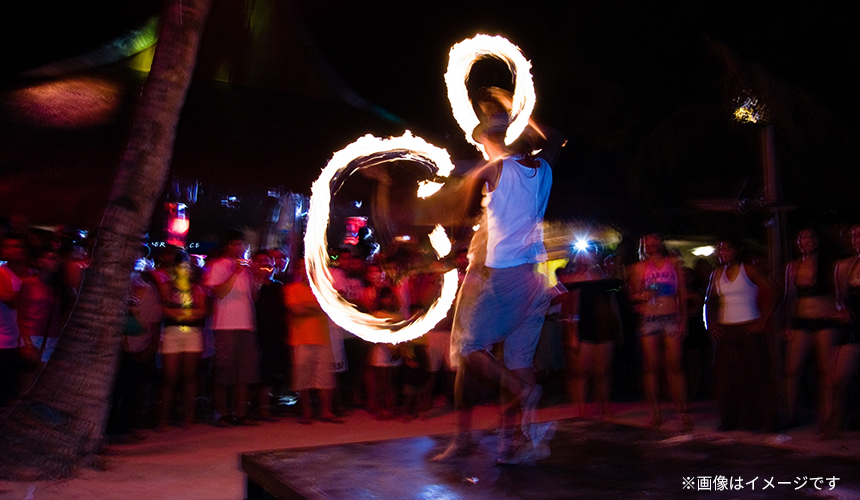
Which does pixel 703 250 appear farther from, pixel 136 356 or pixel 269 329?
pixel 136 356

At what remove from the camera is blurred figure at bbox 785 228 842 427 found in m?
Answer: 6.54

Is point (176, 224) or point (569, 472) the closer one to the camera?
point (569, 472)

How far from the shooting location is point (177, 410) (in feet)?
29.7

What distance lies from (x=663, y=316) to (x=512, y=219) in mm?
3199

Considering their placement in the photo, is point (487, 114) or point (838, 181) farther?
point (838, 181)

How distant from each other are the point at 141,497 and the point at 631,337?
7.04 metres

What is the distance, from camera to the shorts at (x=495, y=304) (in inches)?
163

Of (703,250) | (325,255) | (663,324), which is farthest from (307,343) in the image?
(703,250)

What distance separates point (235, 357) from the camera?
8.17 metres

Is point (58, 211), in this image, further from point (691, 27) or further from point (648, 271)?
point (691, 27)

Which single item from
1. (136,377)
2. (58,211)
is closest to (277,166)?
(58,211)

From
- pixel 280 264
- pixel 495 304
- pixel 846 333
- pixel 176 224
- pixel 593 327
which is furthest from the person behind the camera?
pixel 176 224

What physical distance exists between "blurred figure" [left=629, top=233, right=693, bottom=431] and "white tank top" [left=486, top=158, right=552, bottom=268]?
3032 millimetres

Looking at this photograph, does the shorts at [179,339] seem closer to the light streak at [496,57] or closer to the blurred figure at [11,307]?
the blurred figure at [11,307]
